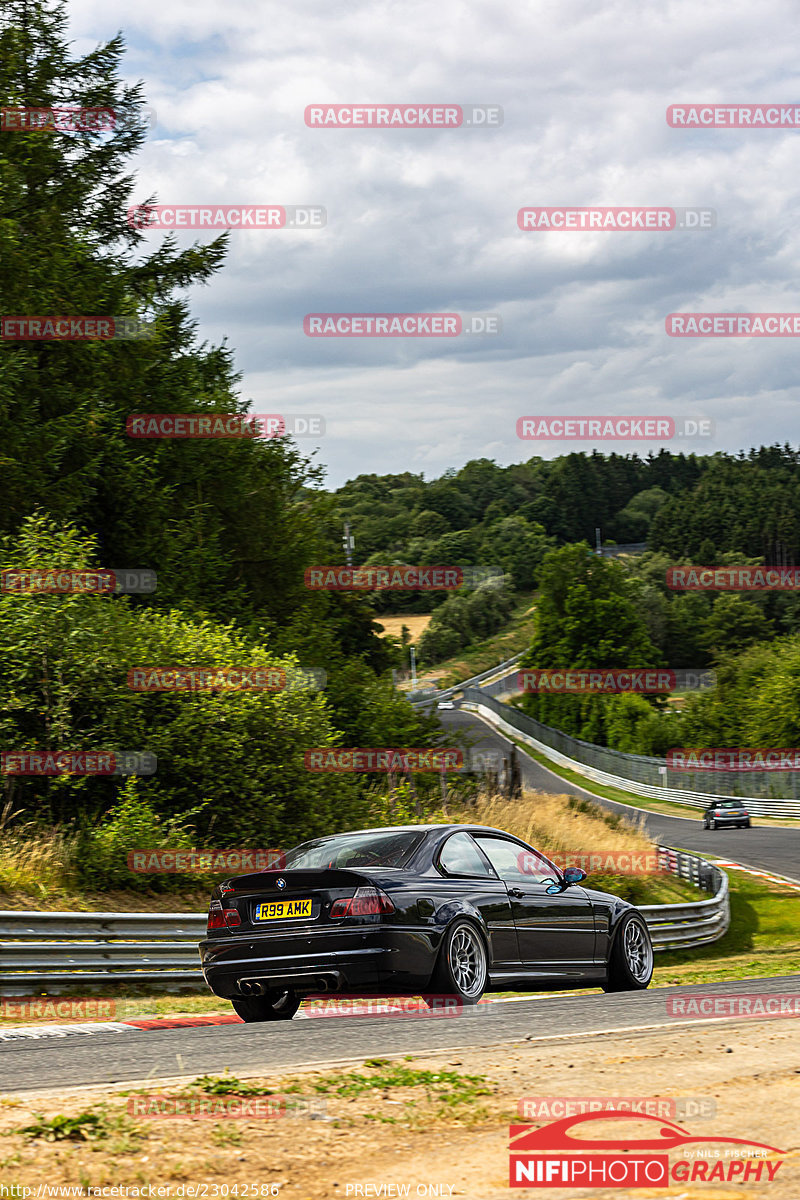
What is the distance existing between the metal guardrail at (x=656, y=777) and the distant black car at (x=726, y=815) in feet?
13.7

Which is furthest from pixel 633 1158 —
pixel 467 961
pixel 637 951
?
pixel 637 951

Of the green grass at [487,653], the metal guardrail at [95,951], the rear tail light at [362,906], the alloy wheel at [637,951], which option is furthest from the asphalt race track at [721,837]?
the green grass at [487,653]

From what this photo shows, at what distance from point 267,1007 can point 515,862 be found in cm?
227

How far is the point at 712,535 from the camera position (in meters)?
159

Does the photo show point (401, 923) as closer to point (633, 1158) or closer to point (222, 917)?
point (222, 917)

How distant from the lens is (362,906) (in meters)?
8.28

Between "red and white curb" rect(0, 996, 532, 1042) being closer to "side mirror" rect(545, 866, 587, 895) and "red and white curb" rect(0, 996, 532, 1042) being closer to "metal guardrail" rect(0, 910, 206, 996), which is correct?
"side mirror" rect(545, 866, 587, 895)

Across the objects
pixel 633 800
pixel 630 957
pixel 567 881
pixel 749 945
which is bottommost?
pixel 633 800

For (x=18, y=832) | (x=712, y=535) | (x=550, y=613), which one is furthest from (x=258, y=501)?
(x=712, y=535)

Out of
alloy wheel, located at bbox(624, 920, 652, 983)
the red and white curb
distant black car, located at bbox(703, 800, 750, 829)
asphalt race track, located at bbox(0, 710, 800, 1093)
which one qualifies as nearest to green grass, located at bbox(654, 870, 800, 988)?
alloy wheel, located at bbox(624, 920, 652, 983)

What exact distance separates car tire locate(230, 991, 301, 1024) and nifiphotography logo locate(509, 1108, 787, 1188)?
478 centimetres

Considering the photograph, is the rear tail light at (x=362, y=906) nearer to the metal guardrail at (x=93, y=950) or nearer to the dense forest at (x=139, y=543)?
the metal guardrail at (x=93, y=950)

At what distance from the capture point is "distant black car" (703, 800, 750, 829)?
1957 inches

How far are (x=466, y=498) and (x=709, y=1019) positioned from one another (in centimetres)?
18484
